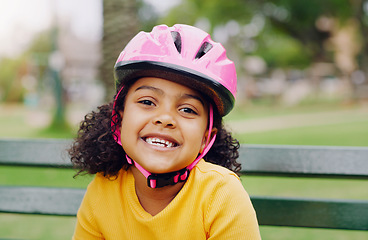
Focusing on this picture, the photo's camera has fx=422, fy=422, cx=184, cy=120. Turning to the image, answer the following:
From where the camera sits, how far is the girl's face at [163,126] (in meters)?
1.73

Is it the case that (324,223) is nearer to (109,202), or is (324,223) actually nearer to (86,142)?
(109,202)

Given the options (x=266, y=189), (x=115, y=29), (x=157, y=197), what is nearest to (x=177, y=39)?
(x=157, y=197)

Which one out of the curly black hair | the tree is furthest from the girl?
the tree

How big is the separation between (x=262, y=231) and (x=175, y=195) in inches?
83.2

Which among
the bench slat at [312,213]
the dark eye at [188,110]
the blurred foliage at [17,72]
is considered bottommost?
the blurred foliage at [17,72]

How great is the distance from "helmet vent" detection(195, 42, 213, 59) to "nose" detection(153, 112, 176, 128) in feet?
0.91

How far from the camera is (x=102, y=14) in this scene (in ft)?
16.0

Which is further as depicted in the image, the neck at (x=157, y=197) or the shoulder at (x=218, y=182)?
the neck at (x=157, y=197)

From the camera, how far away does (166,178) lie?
5.97 ft

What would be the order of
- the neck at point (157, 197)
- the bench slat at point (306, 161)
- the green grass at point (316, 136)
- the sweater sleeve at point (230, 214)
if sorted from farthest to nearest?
the green grass at point (316, 136) → the bench slat at point (306, 161) → the neck at point (157, 197) → the sweater sleeve at point (230, 214)

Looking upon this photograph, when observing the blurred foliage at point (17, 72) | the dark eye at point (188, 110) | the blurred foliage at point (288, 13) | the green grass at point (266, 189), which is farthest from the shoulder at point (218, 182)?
the blurred foliage at point (17, 72)

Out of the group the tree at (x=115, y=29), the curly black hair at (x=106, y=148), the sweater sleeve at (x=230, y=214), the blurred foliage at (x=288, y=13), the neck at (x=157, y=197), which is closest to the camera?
the sweater sleeve at (x=230, y=214)

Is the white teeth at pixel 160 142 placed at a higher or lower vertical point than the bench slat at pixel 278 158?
higher

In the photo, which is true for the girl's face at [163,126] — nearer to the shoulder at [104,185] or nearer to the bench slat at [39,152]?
the shoulder at [104,185]
